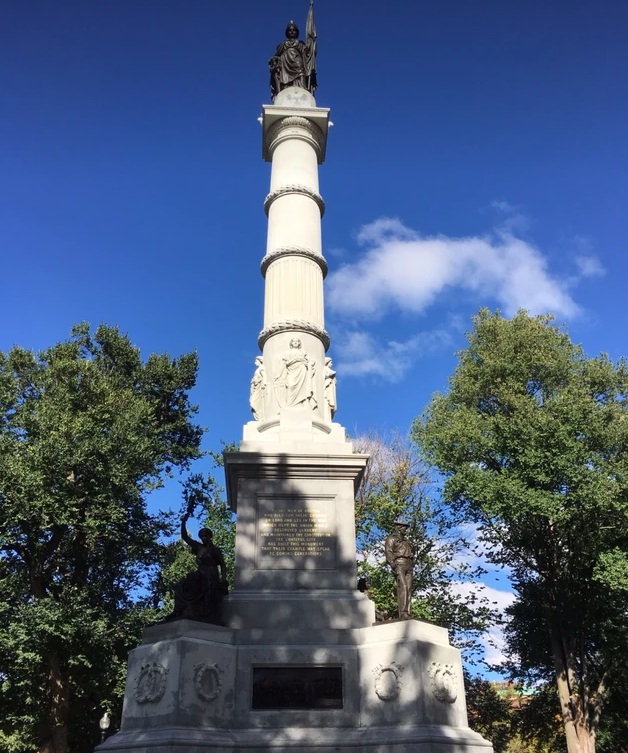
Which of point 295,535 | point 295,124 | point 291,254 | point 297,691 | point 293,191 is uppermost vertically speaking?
point 295,124

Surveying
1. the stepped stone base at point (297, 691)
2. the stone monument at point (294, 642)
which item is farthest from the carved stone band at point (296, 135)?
the stepped stone base at point (297, 691)

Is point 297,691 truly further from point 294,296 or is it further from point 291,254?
point 291,254

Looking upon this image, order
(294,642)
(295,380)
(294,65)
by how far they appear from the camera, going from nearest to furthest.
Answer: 1. (294,642)
2. (295,380)
3. (294,65)

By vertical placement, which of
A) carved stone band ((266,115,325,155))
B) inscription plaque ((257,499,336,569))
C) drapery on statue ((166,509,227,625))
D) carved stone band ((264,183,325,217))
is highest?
carved stone band ((266,115,325,155))

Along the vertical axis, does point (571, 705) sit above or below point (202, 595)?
below

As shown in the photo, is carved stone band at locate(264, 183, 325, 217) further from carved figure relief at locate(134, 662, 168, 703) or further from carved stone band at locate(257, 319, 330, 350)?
carved figure relief at locate(134, 662, 168, 703)

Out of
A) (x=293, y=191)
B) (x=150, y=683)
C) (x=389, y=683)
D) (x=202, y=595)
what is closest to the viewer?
(x=150, y=683)

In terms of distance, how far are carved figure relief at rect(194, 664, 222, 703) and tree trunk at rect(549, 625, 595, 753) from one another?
600 inches

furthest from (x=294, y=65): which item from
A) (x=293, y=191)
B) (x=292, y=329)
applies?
(x=292, y=329)

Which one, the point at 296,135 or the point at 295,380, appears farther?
the point at 296,135

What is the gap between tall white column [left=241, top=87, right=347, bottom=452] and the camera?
1192 cm

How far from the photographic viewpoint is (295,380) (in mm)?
12234

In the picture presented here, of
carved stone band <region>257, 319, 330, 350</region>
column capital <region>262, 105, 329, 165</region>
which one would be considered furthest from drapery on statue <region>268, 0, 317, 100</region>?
carved stone band <region>257, 319, 330, 350</region>

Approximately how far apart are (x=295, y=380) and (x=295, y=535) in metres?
3.02
